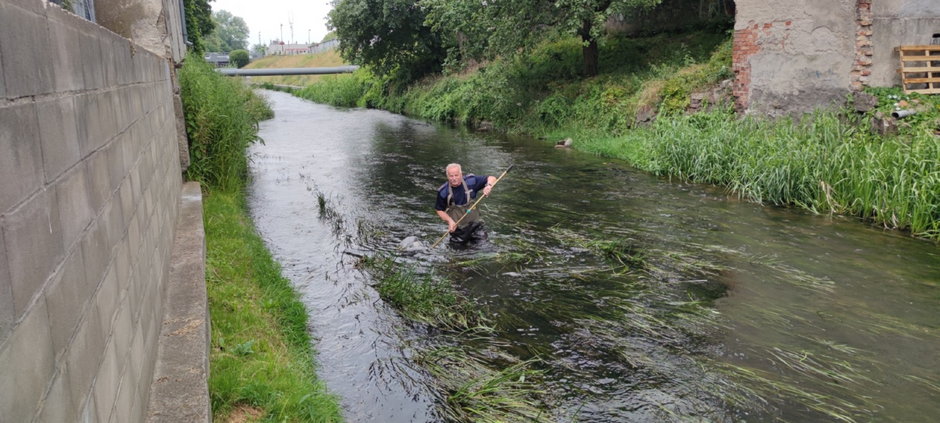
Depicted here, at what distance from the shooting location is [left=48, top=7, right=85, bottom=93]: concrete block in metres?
2.17

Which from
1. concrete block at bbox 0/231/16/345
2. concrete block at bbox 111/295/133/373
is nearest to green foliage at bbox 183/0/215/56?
concrete block at bbox 111/295/133/373

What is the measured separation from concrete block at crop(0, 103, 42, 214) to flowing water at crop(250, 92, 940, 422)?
346 cm

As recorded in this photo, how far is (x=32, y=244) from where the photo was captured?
1.68 meters

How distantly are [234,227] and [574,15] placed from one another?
509 inches

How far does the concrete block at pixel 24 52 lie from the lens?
1.64 meters

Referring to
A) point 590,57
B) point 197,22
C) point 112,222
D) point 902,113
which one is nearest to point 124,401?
point 112,222

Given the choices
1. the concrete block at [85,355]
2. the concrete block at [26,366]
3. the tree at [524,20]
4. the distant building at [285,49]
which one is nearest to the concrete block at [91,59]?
the concrete block at [85,355]

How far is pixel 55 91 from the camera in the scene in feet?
6.99

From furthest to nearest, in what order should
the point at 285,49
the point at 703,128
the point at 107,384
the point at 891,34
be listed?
the point at 285,49 < the point at 703,128 < the point at 891,34 < the point at 107,384

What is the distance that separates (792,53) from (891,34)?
173 cm

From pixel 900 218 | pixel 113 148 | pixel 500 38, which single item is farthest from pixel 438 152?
pixel 113 148

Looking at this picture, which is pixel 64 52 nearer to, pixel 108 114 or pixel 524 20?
pixel 108 114

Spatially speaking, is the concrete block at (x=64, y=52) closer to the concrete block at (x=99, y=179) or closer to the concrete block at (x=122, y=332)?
the concrete block at (x=99, y=179)

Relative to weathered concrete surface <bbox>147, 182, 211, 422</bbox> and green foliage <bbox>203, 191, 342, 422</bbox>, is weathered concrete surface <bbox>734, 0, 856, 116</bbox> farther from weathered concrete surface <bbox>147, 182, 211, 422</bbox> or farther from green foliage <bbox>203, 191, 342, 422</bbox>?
weathered concrete surface <bbox>147, 182, 211, 422</bbox>
